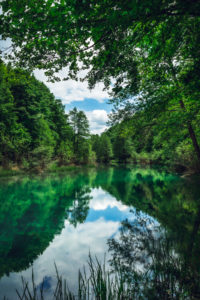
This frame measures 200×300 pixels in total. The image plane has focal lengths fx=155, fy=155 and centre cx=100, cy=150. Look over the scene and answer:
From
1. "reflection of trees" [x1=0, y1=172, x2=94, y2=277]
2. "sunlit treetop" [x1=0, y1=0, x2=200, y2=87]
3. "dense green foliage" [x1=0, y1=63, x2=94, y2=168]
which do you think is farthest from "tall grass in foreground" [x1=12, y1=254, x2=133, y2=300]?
"dense green foliage" [x1=0, y1=63, x2=94, y2=168]

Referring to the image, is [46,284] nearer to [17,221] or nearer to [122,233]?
[122,233]

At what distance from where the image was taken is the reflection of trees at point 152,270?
2730mm

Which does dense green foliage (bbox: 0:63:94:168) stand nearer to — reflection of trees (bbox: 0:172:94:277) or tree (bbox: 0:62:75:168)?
tree (bbox: 0:62:75:168)

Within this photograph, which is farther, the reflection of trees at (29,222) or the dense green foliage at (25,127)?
the dense green foliage at (25,127)

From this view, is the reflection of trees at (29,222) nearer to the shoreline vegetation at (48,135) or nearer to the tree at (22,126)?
the shoreline vegetation at (48,135)

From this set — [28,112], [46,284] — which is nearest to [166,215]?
[46,284]

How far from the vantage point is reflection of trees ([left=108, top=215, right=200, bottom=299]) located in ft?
8.96

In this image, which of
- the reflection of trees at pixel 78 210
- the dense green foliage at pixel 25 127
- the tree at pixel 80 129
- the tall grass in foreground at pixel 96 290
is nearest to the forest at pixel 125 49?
the tall grass in foreground at pixel 96 290

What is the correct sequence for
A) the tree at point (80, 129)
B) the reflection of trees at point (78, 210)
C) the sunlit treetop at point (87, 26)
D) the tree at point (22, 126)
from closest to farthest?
the sunlit treetop at point (87, 26), the reflection of trees at point (78, 210), the tree at point (22, 126), the tree at point (80, 129)

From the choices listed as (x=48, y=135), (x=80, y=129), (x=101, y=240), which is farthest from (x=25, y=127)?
(x=101, y=240)

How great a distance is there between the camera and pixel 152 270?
348 centimetres

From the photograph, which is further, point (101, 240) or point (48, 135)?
point (48, 135)

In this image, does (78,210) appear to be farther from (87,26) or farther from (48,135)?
(48,135)

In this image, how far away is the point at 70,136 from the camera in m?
42.9
